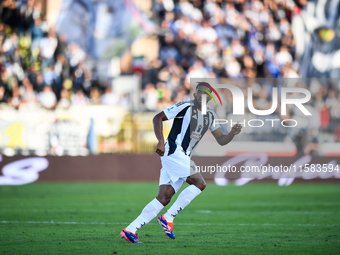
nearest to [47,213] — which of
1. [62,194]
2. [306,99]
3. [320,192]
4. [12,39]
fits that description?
[62,194]

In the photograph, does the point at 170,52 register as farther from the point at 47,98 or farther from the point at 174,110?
the point at 174,110

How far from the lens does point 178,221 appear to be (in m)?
8.46

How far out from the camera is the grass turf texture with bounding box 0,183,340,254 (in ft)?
19.4

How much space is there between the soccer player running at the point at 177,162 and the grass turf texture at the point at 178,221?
28 centimetres

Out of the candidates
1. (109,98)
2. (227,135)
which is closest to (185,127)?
(227,135)

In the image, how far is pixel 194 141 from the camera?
6.23 m

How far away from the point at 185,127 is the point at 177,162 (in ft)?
1.41

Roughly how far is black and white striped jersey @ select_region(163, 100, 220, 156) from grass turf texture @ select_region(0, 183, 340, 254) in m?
1.13

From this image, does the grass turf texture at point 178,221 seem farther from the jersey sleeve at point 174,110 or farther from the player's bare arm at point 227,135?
the jersey sleeve at point 174,110

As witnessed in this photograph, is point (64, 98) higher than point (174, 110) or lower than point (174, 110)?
lower

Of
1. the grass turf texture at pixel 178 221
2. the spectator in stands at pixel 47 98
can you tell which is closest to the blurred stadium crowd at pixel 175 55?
the spectator in stands at pixel 47 98

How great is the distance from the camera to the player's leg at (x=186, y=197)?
6176 millimetres

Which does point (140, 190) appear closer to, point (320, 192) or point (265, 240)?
point (320, 192)

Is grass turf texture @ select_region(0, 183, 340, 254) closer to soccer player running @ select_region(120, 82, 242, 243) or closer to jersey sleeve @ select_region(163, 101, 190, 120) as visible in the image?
soccer player running @ select_region(120, 82, 242, 243)
